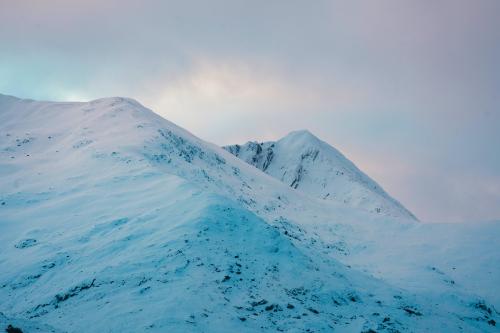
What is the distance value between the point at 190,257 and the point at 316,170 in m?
68.8

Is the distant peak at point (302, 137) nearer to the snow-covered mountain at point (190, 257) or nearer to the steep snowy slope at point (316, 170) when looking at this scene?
the steep snowy slope at point (316, 170)

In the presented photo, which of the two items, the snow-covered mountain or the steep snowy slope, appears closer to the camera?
the snow-covered mountain

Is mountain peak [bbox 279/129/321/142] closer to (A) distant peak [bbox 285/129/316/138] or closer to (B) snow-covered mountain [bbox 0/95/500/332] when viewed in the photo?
(A) distant peak [bbox 285/129/316/138]

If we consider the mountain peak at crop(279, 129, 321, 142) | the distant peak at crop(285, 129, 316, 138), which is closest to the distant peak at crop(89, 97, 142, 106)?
the mountain peak at crop(279, 129, 321, 142)

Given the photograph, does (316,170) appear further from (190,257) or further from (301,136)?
(190,257)

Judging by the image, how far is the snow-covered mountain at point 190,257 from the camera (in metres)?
12.9

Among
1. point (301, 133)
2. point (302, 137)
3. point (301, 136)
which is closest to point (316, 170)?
point (302, 137)

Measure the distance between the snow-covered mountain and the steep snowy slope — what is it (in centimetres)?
2728

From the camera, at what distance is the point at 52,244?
683 inches

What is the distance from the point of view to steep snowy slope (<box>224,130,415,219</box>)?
64625 mm

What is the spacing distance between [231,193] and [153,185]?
29.7ft

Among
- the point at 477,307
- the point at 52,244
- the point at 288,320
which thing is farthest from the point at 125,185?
the point at 477,307

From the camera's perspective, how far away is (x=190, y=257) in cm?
1529

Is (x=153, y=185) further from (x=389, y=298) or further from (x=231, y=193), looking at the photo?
(x=389, y=298)
